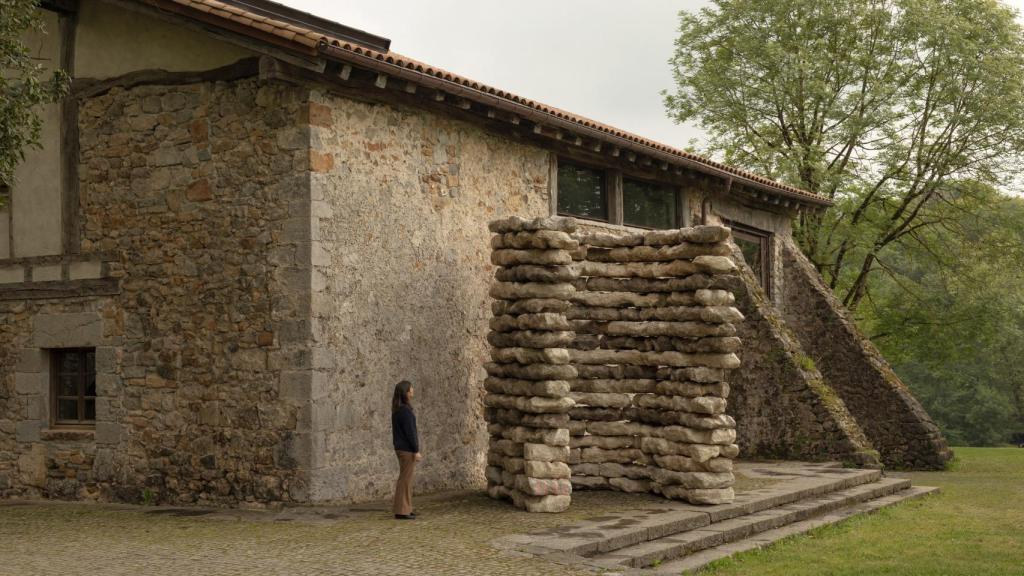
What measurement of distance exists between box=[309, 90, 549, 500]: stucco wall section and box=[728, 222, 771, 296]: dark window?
647 cm

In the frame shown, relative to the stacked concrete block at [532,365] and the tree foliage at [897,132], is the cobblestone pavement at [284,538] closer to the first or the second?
the stacked concrete block at [532,365]

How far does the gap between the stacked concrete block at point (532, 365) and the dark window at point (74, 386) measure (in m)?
4.58

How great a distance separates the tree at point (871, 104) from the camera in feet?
72.0

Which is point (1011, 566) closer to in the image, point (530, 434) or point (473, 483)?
point (530, 434)

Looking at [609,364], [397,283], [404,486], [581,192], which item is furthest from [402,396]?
[581,192]

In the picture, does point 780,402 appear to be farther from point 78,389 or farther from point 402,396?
point 78,389

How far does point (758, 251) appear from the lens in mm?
18031

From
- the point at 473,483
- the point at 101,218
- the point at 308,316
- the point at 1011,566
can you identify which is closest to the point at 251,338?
the point at 308,316

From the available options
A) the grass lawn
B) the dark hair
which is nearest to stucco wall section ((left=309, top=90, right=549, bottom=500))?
the dark hair

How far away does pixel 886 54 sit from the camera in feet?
75.2

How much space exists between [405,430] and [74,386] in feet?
14.6

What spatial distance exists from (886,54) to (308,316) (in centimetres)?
1765

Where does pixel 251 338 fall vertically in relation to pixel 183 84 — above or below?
below

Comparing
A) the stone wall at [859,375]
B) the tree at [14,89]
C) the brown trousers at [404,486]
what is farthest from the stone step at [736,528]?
the tree at [14,89]
